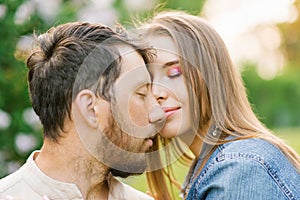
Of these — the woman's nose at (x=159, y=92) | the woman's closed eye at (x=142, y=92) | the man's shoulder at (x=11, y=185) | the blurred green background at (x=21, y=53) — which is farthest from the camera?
the blurred green background at (x=21, y=53)

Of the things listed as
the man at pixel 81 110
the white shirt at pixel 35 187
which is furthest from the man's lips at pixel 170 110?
the white shirt at pixel 35 187

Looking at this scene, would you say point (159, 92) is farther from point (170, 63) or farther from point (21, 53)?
point (21, 53)

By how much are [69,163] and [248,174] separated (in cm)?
65

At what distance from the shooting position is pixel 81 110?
2.70m

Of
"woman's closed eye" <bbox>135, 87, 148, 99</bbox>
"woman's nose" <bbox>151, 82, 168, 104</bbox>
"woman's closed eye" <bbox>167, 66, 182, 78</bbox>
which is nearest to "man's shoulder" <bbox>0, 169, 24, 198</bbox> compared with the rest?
"woman's closed eye" <bbox>135, 87, 148, 99</bbox>

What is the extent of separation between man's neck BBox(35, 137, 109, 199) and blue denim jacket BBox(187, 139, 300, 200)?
0.41 m

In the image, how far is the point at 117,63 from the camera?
274 cm

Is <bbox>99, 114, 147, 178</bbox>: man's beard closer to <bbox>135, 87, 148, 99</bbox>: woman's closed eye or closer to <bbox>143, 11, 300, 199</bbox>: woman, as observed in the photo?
<bbox>135, 87, 148, 99</bbox>: woman's closed eye

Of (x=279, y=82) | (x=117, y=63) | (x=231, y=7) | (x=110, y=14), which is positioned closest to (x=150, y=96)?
(x=117, y=63)

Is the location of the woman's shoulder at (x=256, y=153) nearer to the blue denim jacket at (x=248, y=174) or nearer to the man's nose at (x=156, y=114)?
the blue denim jacket at (x=248, y=174)

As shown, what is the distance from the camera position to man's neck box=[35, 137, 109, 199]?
2.72 meters

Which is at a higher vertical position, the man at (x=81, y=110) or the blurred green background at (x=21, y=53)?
the man at (x=81, y=110)

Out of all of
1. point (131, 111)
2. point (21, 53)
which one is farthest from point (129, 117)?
point (21, 53)

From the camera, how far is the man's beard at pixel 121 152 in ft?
8.97
